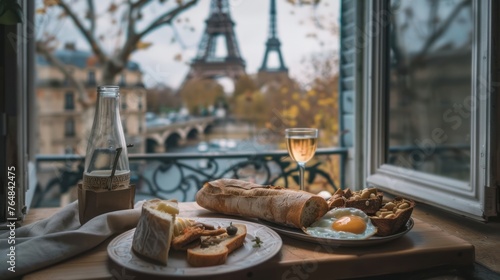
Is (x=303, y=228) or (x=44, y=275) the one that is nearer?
(x=44, y=275)

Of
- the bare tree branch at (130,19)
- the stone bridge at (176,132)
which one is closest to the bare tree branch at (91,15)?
the bare tree branch at (130,19)

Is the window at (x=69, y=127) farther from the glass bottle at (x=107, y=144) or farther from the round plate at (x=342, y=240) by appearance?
the round plate at (x=342, y=240)

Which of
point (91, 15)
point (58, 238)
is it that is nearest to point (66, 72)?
point (91, 15)

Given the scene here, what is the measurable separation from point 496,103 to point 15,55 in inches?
48.3

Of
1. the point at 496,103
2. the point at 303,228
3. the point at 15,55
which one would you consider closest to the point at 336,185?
the point at 496,103

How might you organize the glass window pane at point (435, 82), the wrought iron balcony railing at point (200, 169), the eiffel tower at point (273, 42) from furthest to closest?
the glass window pane at point (435, 82)
the eiffel tower at point (273, 42)
the wrought iron balcony railing at point (200, 169)

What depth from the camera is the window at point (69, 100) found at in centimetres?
318

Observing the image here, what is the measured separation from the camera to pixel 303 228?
34.8 inches

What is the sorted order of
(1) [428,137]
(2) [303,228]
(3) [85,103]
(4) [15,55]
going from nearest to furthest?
(2) [303,228] < (4) [15,55] < (3) [85,103] < (1) [428,137]

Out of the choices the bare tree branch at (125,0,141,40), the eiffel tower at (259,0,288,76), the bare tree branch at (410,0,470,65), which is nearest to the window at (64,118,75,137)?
the bare tree branch at (125,0,141,40)

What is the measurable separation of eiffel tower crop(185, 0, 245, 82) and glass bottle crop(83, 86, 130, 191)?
2.02m

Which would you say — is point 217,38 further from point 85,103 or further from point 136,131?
point 85,103

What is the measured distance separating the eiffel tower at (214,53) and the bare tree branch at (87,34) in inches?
25.5

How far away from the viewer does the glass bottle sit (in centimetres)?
98
